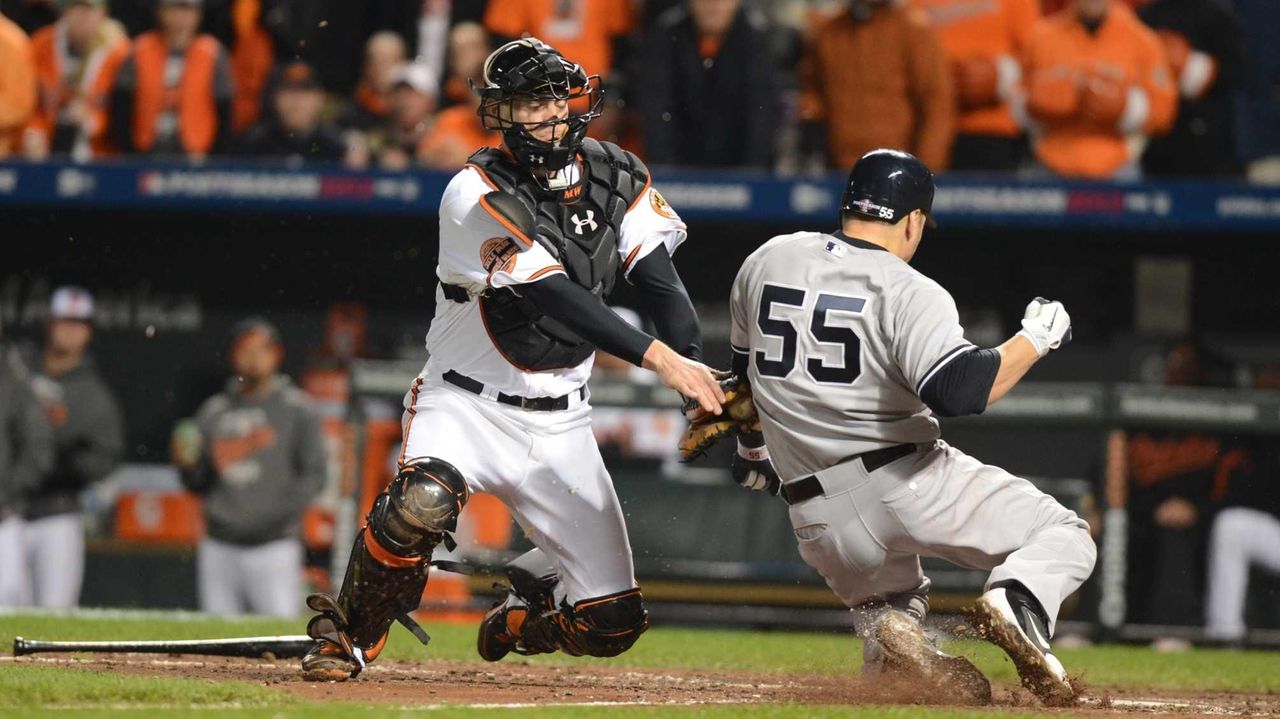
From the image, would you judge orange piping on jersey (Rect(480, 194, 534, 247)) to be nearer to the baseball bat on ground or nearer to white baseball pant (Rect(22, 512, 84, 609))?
the baseball bat on ground

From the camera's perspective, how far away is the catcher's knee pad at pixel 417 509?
4.44m

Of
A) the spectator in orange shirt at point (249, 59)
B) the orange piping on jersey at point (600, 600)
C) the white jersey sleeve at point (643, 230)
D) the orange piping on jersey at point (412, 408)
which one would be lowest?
the orange piping on jersey at point (600, 600)

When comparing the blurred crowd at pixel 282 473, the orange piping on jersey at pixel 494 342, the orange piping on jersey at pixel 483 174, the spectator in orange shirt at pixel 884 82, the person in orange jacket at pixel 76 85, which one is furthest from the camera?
the person in orange jacket at pixel 76 85

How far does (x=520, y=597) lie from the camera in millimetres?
5117

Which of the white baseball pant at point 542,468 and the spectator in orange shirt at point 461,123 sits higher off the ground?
the spectator in orange shirt at point 461,123

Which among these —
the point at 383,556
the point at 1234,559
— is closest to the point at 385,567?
the point at 383,556

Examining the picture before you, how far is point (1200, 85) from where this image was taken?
9.02 meters

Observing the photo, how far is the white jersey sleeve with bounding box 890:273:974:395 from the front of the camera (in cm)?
417

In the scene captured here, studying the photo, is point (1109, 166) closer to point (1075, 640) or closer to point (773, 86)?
point (773, 86)

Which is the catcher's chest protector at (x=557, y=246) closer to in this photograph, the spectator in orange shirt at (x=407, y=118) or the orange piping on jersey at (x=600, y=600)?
the orange piping on jersey at (x=600, y=600)

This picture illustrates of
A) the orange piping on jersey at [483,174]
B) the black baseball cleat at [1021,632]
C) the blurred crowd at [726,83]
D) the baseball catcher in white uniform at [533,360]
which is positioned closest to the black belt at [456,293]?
the baseball catcher in white uniform at [533,360]

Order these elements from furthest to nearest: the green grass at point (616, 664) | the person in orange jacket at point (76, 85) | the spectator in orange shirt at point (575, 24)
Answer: the person in orange jacket at point (76, 85) < the spectator in orange shirt at point (575, 24) < the green grass at point (616, 664)

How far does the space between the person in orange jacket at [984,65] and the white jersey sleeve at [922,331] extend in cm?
483

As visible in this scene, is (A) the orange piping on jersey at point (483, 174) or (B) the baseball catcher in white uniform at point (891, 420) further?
(A) the orange piping on jersey at point (483, 174)
